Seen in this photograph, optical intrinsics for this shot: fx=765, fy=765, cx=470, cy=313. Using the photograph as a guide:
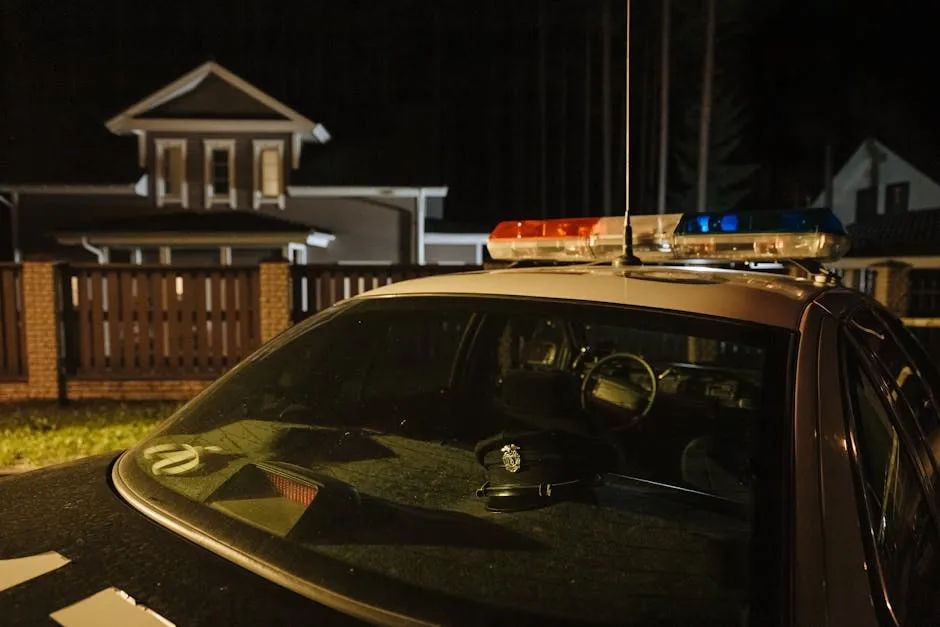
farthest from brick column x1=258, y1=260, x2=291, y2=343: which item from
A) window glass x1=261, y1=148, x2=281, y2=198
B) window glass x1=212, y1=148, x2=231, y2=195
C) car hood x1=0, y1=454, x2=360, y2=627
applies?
window glass x1=212, y1=148, x2=231, y2=195

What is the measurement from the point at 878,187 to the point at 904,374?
1020 inches

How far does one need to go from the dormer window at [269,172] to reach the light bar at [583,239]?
1514 centimetres

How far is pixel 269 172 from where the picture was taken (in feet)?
56.4

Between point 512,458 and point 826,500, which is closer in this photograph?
point 826,500

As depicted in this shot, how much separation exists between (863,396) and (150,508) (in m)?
1.79

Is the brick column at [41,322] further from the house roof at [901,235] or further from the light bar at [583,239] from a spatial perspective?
the house roof at [901,235]

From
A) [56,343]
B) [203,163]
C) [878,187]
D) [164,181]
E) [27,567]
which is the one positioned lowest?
[56,343]

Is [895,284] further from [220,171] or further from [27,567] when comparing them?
[220,171]

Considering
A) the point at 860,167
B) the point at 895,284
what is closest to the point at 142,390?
the point at 895,284

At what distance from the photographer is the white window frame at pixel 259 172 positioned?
17.0 m

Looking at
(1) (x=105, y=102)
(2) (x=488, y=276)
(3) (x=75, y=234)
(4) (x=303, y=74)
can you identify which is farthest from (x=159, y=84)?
(2) (x=488, y=276)

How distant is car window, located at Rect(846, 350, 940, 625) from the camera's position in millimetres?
1479

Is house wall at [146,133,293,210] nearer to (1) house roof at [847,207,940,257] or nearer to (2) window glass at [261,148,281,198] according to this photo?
(2) window glass at [261,148,281,198]

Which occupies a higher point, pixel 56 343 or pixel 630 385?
pixel 630 385
